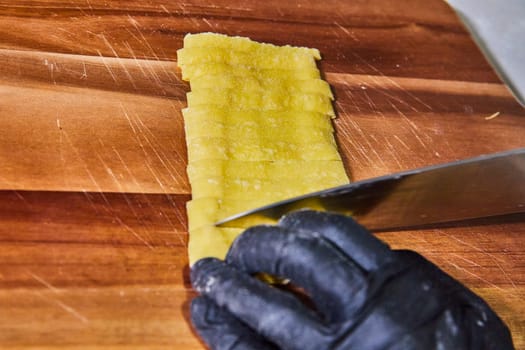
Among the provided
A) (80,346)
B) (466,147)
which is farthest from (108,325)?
(466,147)

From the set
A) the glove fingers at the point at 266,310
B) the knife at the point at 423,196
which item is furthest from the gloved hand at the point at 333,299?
the knife at the point at 423,196

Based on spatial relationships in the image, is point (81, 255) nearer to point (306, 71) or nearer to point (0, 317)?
point (0, 317)

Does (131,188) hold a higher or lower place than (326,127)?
lower

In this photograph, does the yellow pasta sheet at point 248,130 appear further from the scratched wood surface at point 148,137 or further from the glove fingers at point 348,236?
the glove fingers at point 348,236

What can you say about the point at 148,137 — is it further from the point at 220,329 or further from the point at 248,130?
the point at 220,329

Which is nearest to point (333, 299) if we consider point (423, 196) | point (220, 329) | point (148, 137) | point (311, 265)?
point (311, 265)

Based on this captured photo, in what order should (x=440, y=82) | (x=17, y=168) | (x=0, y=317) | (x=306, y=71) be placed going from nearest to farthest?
1. (x=0, y=317)
2. (x=17, y=168)
3. (x=306, y=71)
4. (x=440, y=82)
